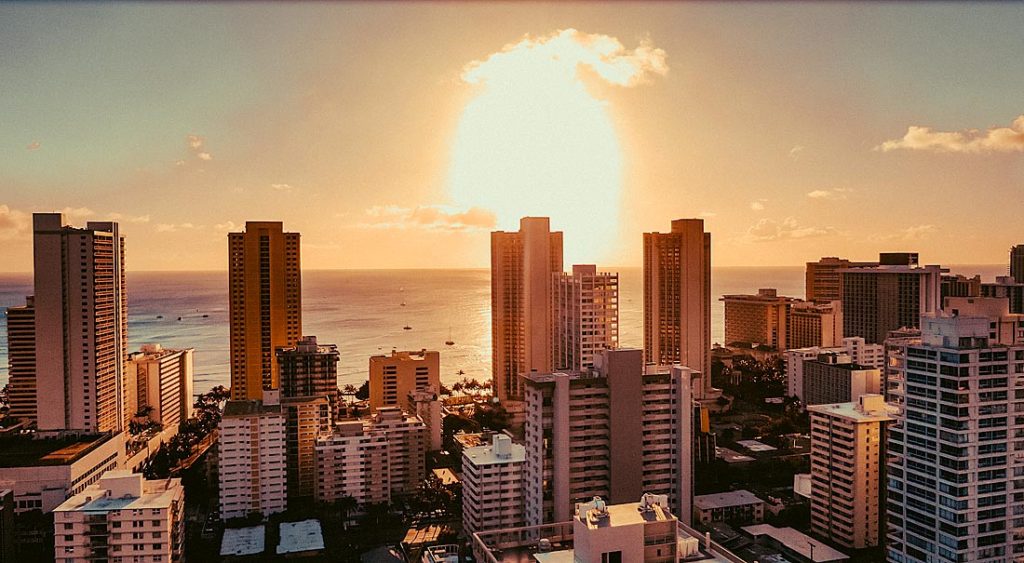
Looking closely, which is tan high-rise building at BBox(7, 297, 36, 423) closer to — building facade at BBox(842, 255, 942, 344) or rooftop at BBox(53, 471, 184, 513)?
rooftop at BBox(53, 471, 184, 513)

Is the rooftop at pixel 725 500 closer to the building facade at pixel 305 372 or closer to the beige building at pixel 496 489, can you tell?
the beige building at pixel 496 489

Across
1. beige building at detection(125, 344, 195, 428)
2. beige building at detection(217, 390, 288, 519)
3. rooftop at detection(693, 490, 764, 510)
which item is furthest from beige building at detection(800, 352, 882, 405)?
beige building at detection(125, 344, 195, 428)

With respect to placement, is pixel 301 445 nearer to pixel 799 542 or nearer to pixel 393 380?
pixel 393 380

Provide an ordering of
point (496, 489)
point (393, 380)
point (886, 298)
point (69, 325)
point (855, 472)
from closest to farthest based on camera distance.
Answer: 1. point (855, 472)
2. point (496, 489)
3. point (69, 325)
4. point (393, 380)
5. point (886, 298)

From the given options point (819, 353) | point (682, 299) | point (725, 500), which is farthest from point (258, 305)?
point (819, 353)

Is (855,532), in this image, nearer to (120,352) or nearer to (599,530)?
(599,530)

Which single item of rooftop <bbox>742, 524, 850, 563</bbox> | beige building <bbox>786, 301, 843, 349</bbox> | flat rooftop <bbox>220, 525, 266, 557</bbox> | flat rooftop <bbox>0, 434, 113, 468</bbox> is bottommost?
flat rooftop <bbox>220, 525, 266, 557</bbox>
